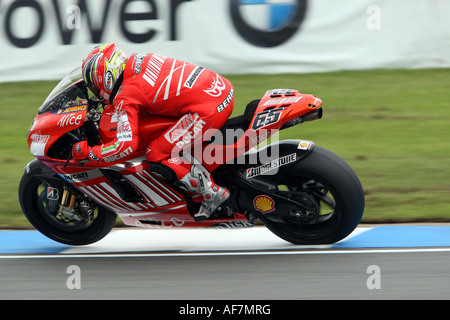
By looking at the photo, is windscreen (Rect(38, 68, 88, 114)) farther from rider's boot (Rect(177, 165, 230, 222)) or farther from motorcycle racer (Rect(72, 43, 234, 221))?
rider's boot (Rect(177, 165, 230, 222))

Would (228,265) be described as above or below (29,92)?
below

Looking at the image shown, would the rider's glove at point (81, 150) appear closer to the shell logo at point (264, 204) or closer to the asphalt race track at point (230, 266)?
the asphalt race track at point (230, 266)

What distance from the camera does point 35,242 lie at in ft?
20.0

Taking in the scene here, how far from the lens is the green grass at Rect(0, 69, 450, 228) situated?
6.86 m

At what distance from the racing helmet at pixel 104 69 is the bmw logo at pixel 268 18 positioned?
509 cm

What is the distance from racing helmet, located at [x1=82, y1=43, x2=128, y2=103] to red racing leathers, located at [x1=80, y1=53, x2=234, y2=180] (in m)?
0.07

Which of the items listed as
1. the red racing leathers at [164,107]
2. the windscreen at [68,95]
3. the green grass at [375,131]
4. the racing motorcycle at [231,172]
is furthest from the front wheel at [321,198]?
the windscreen at [68,95]

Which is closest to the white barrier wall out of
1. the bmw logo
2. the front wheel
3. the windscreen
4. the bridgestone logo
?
the bmw logo

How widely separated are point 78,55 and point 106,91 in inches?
212

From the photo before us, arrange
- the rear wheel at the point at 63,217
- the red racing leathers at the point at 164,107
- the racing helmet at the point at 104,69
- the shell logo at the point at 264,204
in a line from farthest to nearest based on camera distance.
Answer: the rear wheel at the point at 63,217 < the shell logo at the point at 264,204 < the racing helmet at the point at 104,69 < the red racing leathers at the point at 164,107

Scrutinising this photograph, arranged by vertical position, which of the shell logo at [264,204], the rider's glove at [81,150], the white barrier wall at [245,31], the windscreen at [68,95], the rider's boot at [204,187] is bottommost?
the shell logo at [264,204]

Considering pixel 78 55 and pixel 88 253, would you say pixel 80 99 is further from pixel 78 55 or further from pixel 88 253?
pixel 78 55

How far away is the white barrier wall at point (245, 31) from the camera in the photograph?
10.1 metres

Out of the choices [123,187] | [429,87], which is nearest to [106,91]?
[123,187]
